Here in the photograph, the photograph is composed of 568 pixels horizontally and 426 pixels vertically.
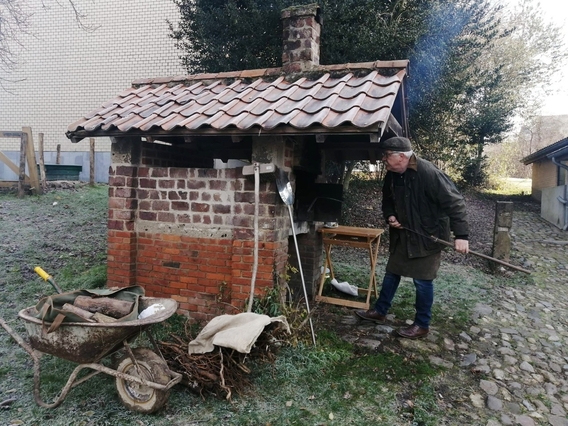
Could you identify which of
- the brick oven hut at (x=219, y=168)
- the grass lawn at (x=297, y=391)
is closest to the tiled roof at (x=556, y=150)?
the grass lawn at (x=297, y=391)

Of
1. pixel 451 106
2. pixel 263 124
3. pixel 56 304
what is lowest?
pixel 56 304

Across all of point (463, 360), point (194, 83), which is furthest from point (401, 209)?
point (194, 83)

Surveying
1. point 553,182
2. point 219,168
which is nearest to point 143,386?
point 219,168

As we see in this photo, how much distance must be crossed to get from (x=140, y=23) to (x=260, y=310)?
14.8 metres

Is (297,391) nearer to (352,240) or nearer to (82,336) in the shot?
(82,336)

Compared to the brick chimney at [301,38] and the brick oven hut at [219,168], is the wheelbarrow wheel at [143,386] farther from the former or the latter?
the brick chimney at [301,38]

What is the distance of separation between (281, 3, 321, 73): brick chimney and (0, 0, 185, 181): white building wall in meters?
10.8

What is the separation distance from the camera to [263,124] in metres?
3.71

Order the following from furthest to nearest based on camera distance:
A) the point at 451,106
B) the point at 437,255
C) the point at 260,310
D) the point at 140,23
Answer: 1. the point at 140,23
2. the point at 451,106
3. the point at 437,255
4. the point at 260,310

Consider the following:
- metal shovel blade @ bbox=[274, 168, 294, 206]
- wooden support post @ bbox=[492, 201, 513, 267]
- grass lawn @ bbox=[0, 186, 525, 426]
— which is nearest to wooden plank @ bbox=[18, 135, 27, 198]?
grass lawn @ bbox=[0, 186, 525, 426]

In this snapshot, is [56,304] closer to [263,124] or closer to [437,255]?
[263,124]

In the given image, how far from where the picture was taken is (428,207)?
14.6 feet

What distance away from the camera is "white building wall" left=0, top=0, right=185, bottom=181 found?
1527 cm

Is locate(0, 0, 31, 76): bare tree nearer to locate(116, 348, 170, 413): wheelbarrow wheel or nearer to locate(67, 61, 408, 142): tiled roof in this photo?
locate(67, 61, 408, 142): tiled roof
